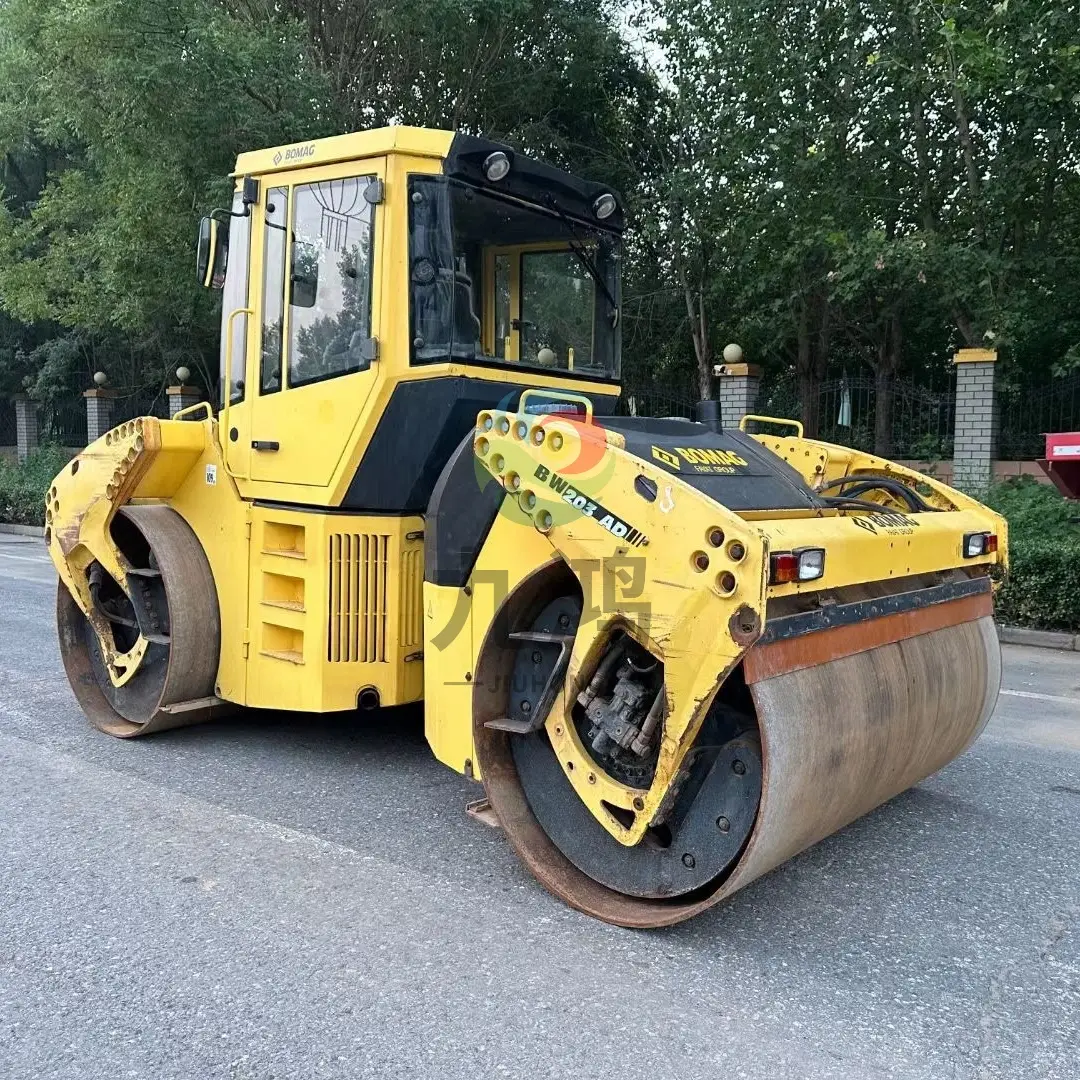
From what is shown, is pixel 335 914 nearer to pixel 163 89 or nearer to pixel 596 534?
pixel 596 534

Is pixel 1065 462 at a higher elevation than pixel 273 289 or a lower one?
lower

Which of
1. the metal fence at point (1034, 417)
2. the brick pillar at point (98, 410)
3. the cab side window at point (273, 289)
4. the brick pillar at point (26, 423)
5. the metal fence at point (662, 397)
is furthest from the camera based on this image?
the brick pillar at point (26, 423)

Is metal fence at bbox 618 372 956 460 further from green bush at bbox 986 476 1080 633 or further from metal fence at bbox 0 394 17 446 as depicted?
metal fence at bbox 0 394 17 446

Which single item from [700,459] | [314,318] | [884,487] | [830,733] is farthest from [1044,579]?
[314,318]

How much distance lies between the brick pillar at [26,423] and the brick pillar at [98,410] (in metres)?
2.27

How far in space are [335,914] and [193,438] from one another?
2.58 meters

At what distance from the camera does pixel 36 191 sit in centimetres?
2189

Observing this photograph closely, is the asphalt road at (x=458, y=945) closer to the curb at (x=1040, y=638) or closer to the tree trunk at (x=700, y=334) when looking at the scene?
the curb at (x=1040, y=638)

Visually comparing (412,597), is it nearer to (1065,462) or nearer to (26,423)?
(1065,462)

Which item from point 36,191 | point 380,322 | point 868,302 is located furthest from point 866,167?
point 36,191

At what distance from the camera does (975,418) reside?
11680 mm

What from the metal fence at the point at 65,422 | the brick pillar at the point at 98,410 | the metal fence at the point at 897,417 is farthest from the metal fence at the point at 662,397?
the metal fence at the point at 65,422

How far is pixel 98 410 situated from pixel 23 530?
12.4 feet

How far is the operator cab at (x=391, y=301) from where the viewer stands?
4.20 metres
